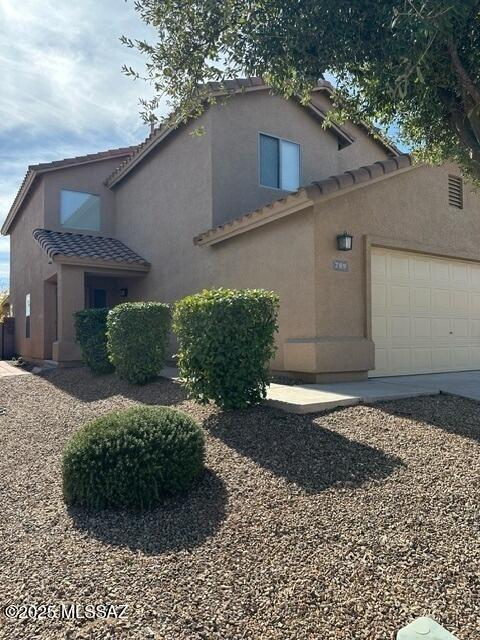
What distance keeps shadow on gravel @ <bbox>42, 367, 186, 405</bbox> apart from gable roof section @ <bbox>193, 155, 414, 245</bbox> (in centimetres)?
361

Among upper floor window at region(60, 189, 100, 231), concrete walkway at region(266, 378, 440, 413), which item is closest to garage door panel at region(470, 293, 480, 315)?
concrete walkway at region(266, 378, 440, 413)

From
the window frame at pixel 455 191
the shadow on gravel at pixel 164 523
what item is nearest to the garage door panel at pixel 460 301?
the window frame at pixel 455 191

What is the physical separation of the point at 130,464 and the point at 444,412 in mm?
4125

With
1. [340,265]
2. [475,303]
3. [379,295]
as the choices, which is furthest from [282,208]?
[475,303]

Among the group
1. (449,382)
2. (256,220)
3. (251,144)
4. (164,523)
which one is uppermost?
(251,144)

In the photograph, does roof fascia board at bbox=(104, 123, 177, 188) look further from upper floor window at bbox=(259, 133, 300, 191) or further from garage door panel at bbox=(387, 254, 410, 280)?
Answer: garage door panel at bbox=(387, 254, 410, 280)

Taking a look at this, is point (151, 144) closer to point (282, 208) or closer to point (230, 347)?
point (282, 208)

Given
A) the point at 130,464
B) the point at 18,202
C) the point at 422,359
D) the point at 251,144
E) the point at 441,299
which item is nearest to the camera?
the point at 130,464

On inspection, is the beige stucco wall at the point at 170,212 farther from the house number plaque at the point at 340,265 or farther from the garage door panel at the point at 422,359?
the garage door panel at the point at 422,359

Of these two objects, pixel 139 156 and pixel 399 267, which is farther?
pixel 139 156

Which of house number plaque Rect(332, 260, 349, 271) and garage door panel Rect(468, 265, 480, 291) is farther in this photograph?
garage door panel Rect(468, 265, 480, 291)

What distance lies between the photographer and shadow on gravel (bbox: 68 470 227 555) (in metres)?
3.55

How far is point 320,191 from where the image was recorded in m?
8.14

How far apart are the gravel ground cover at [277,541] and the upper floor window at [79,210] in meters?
11.9
